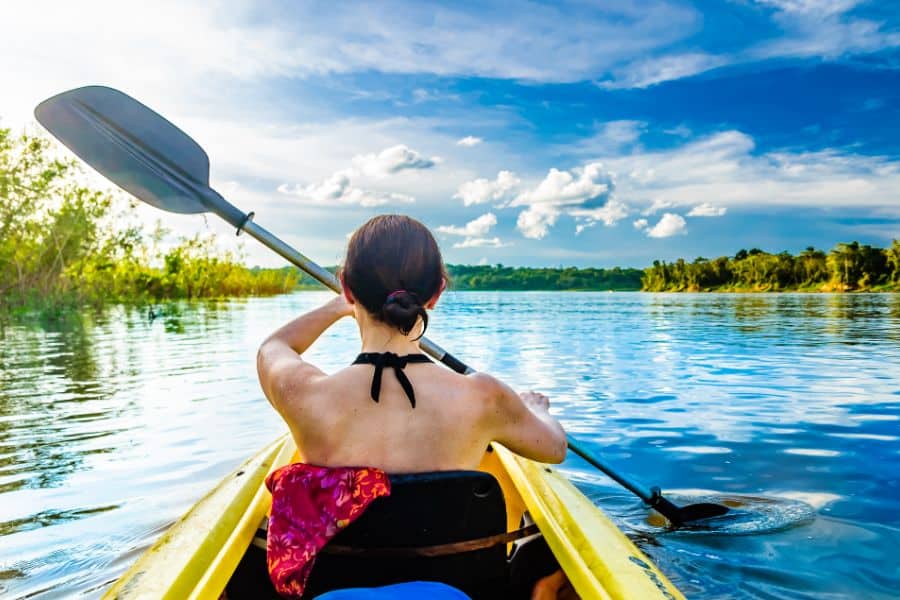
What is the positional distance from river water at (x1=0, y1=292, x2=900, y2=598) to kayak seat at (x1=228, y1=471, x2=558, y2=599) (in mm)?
1846

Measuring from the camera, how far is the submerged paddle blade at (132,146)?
135 inches

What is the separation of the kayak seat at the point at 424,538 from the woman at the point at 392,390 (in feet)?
0.17

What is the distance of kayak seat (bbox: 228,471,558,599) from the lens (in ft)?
5.06

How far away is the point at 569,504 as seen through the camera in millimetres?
2521

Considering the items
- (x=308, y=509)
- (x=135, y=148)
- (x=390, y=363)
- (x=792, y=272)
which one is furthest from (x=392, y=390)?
(x=792, y=272)

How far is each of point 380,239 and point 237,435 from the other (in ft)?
16.8

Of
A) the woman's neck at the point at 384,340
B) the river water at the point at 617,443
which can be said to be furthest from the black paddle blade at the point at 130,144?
the woman's neck at the point at 384,340

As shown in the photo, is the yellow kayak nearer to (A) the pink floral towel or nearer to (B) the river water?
(A) the pink floral towel

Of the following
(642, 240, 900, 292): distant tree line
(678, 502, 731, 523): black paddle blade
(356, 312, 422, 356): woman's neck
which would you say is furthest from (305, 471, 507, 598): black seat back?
(642, 240, 900, 292): distant tree line

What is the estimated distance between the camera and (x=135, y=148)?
348 centimetres

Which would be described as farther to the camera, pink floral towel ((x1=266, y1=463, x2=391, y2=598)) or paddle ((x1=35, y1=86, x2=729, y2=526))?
paddle ((x1=35, y1=86, x2=729, y2=526))

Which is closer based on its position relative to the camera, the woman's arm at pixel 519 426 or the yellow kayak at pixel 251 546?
the woman's arm at pixel 519 426

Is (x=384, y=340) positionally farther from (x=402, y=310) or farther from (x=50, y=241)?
(x=50, y=241)

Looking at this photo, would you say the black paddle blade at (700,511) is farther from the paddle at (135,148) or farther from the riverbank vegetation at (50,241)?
the riverbank vegetation at (50,241)
